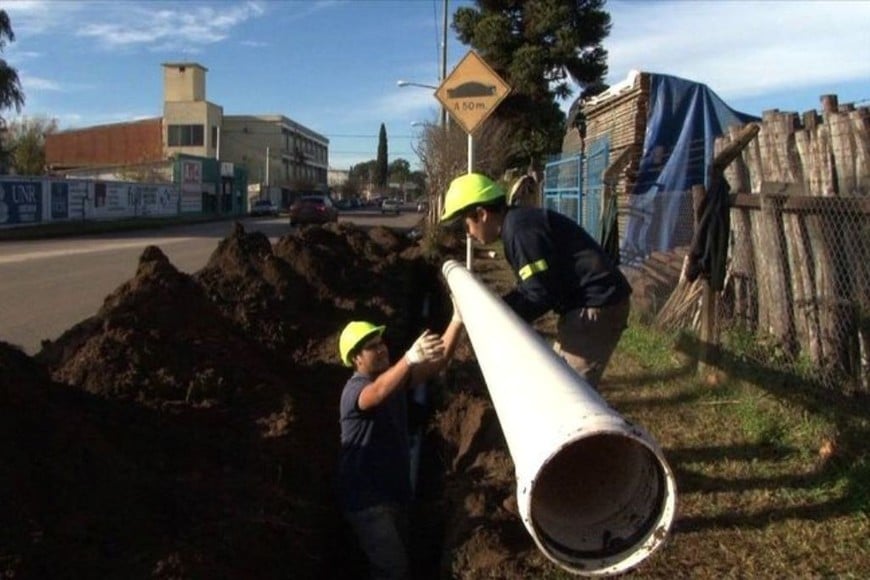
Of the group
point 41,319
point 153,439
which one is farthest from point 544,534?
point 41,319

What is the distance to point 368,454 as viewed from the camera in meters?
4.81

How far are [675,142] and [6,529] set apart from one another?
37.4 ft

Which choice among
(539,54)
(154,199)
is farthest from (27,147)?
(539,54)

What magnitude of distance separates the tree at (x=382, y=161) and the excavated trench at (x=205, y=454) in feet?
430

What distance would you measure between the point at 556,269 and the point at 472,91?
23.2 ft

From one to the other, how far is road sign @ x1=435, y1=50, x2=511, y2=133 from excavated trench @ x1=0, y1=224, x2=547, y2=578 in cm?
400

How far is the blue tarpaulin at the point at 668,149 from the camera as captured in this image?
11.9 m

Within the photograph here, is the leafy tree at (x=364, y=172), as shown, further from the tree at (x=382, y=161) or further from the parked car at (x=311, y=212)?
the parked car at (x=311, y=212)

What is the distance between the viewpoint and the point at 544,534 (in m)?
3.04

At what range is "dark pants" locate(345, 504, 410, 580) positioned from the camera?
15.6ft

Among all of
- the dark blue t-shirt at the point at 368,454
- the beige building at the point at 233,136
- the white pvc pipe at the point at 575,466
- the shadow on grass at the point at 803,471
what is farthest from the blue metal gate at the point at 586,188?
the beige building at the point at 233,136

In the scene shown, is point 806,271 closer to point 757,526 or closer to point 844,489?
point 844,489

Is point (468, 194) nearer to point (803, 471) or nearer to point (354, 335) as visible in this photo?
point (354, 335)

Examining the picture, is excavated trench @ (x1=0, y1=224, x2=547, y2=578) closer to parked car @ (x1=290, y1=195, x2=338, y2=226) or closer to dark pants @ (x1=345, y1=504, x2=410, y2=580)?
dark pants @ (x1=345, y1=504, x2=410, y2=580)
